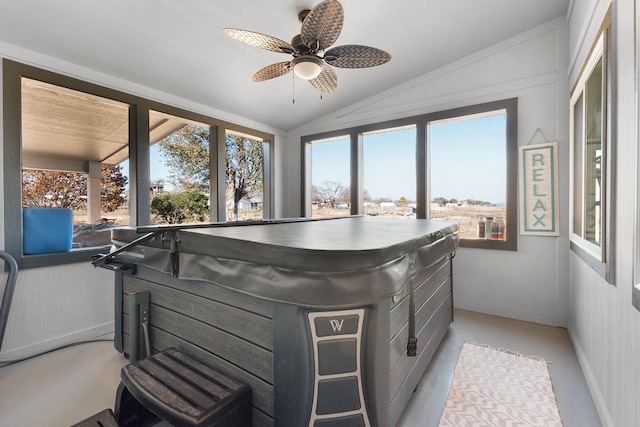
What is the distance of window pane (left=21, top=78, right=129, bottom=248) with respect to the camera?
10.6 ft

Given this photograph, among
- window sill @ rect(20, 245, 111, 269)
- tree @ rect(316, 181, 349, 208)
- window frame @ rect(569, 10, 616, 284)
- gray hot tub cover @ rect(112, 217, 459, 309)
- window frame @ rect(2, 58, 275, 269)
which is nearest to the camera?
gray hot tub cover @ rect(112, 217, 459, 309)

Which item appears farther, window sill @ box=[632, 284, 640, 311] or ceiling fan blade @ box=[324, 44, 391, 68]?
ceiling fan blade @ box=[324, 44, 391, 68]

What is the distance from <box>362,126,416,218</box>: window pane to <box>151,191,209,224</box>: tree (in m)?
2.55

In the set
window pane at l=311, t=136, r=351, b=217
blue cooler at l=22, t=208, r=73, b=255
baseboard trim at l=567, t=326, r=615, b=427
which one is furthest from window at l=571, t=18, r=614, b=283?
blue cooler at l=22, t=208, r=73, b=255

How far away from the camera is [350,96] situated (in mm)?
4195

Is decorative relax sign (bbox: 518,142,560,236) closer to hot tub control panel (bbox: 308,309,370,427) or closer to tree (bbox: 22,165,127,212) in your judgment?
hot tub control panel (bbox: 308,309,370,427)

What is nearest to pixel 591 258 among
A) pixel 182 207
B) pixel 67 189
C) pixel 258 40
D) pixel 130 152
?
pixel 258 40

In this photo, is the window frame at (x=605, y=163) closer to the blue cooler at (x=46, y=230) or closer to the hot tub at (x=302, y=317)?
the hot tub at (x=302, y=317)

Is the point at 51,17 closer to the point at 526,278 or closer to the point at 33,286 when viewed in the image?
the point at 33,286

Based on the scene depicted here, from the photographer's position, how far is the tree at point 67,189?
3.32m

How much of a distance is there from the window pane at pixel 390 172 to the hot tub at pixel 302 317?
2585mm

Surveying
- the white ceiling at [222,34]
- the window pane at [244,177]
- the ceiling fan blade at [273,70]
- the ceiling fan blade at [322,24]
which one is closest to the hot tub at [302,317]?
the ceiling fan blade at [322,24]


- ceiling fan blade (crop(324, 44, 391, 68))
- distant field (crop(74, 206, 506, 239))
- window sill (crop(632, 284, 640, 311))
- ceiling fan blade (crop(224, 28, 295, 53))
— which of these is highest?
ceiling fan blade (crop(224, 28, 295, 53))

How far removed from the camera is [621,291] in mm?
1410
